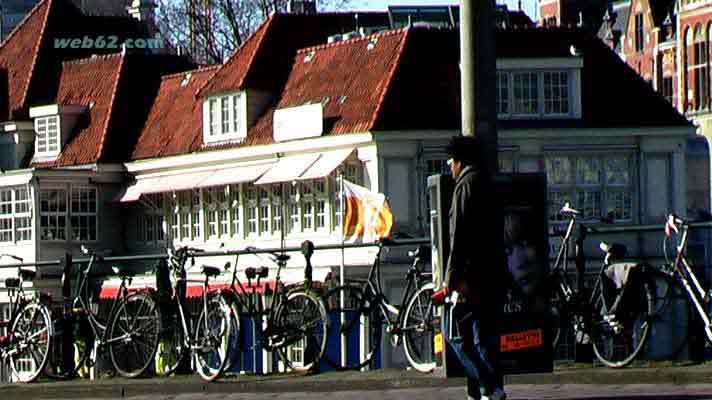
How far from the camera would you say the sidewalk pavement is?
670 inches

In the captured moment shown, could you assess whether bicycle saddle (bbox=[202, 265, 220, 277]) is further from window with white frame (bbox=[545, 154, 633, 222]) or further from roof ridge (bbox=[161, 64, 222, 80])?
roof ridge (bbox=[161, 64, 222, 80])

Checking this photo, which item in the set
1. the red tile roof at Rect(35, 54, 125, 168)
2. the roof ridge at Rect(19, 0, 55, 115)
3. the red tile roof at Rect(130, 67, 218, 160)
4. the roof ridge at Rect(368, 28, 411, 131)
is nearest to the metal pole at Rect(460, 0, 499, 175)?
the roof ridge at Rect(368, 28, 411, 131)

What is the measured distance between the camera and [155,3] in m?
93.1

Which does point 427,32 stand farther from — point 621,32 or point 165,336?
point 621,32

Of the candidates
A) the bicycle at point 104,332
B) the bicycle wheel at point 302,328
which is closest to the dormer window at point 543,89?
the bicycle at point 104,332

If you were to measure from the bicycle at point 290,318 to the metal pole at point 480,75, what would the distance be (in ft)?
A: 11.4

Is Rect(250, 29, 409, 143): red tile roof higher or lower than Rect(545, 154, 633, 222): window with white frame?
higher

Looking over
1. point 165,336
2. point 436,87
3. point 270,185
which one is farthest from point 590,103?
point 165,336

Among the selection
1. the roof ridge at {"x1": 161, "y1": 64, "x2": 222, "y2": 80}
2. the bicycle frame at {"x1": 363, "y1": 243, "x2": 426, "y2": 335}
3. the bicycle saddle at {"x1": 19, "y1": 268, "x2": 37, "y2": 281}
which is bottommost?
the bicycle frame at {"x1": 363, "y1": 243, "x2": 426, "y2": 335}

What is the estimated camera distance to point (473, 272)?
50.0 ft

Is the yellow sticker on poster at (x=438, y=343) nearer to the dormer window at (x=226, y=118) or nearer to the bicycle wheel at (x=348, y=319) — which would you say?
the bicycle wheel at (x=348, y=319)

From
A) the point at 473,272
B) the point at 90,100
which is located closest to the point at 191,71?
the point at 90,100

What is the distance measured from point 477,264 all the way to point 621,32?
11091 centimetres

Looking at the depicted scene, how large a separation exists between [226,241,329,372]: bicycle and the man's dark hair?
4585 millimetres
